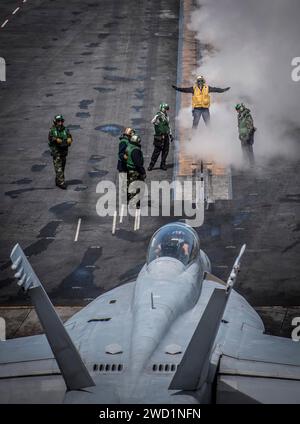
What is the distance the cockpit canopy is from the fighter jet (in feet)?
0.11

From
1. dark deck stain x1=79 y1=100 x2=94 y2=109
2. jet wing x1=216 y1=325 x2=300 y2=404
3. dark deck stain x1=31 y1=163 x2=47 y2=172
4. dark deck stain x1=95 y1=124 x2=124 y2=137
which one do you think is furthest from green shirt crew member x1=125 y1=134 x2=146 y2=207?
jet wing x1=216 y1=325 x2=300 y2=404

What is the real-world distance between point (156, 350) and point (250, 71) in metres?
27.2

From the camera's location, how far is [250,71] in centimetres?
4075

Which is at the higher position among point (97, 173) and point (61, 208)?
point (61, 208)

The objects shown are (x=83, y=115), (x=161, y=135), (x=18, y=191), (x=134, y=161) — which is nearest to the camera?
(x=134, y=161)

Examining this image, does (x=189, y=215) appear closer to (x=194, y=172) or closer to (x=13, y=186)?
(x=194, y=172)

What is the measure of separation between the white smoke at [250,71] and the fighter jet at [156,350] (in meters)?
13.8

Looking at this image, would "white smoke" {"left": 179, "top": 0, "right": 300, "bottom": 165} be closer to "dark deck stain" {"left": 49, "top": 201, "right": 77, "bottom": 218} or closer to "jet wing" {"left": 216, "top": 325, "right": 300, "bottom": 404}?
"dark deck stain" {"left": 49, "top": 201, "right": 77, "bottom": 218}

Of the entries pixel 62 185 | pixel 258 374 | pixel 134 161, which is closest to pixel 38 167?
pixel 62 185

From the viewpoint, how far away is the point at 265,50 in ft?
140

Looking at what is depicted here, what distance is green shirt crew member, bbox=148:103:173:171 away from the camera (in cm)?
2997

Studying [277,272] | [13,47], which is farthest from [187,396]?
[13,47]

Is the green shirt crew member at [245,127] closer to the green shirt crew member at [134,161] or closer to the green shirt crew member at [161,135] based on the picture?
the green shirt crew member at [161,135]

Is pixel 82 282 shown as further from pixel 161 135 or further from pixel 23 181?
pixel 161 135
